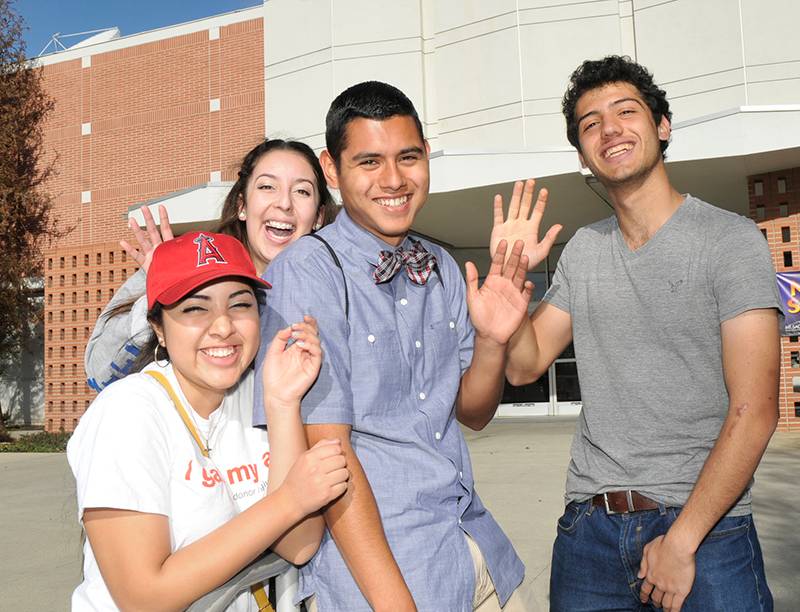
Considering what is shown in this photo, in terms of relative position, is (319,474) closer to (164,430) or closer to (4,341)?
(164,430)

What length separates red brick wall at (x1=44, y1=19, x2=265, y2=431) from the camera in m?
16.5

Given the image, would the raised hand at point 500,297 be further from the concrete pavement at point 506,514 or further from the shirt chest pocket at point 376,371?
A: the concrete pavement at point 506,514

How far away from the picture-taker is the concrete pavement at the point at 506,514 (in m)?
4.63

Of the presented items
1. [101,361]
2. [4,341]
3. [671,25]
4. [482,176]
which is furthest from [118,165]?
[101,361]

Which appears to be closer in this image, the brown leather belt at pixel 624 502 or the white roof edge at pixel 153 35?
the brown leather belt at pixel 624 502

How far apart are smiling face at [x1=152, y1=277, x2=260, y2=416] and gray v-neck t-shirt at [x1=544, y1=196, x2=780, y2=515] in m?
1.16

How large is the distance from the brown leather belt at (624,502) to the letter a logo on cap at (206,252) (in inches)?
54.4

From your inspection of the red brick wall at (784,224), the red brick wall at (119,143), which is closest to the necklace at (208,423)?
the red brick wall at (784,224)

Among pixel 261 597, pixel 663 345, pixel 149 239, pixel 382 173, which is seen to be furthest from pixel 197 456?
pixel 663 345

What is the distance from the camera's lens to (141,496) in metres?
1.66

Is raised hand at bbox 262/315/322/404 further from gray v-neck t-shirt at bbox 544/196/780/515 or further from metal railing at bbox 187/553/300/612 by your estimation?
gray v-neck t-shirt at bbox 544/196/780/515

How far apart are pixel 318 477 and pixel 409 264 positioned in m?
0.66

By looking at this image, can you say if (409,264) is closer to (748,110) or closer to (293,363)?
(293,363)

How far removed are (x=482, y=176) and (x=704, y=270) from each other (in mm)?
9505
